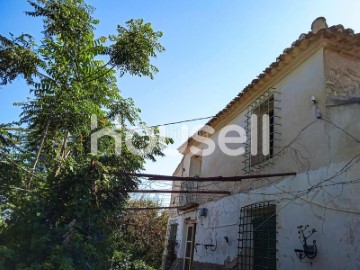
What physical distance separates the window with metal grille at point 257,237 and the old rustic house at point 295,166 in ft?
0.07

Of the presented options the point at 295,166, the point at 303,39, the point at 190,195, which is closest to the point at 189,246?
the point at 190,195

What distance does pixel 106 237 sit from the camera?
484 cm

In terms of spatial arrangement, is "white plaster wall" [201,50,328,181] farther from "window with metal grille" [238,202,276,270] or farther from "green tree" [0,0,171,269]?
"green tree" [0,0,171,269]

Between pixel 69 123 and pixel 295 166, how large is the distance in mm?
4311

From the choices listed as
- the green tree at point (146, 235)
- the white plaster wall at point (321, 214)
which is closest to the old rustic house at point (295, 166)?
the white plaster wall at point (321, 214)

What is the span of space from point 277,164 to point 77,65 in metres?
4.43

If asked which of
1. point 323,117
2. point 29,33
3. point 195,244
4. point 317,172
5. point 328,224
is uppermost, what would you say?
point 29,33

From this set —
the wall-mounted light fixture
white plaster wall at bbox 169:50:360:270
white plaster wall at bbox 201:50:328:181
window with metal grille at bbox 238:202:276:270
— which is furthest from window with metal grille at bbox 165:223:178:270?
the wall-mounted light fixture

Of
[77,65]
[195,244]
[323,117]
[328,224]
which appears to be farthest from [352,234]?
[195,244]

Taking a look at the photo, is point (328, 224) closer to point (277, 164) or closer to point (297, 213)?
point (297, 213)

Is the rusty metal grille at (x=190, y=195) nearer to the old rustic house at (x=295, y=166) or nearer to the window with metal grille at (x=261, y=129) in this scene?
the old rustic house at (x=295, y=166)

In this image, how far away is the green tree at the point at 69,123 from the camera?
432 centimetres

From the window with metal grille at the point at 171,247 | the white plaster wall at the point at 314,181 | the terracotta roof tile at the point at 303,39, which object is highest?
the terracotta roof tile at the point at 303,39

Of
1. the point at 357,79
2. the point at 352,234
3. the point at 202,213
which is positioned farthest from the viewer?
the point at 202,213
